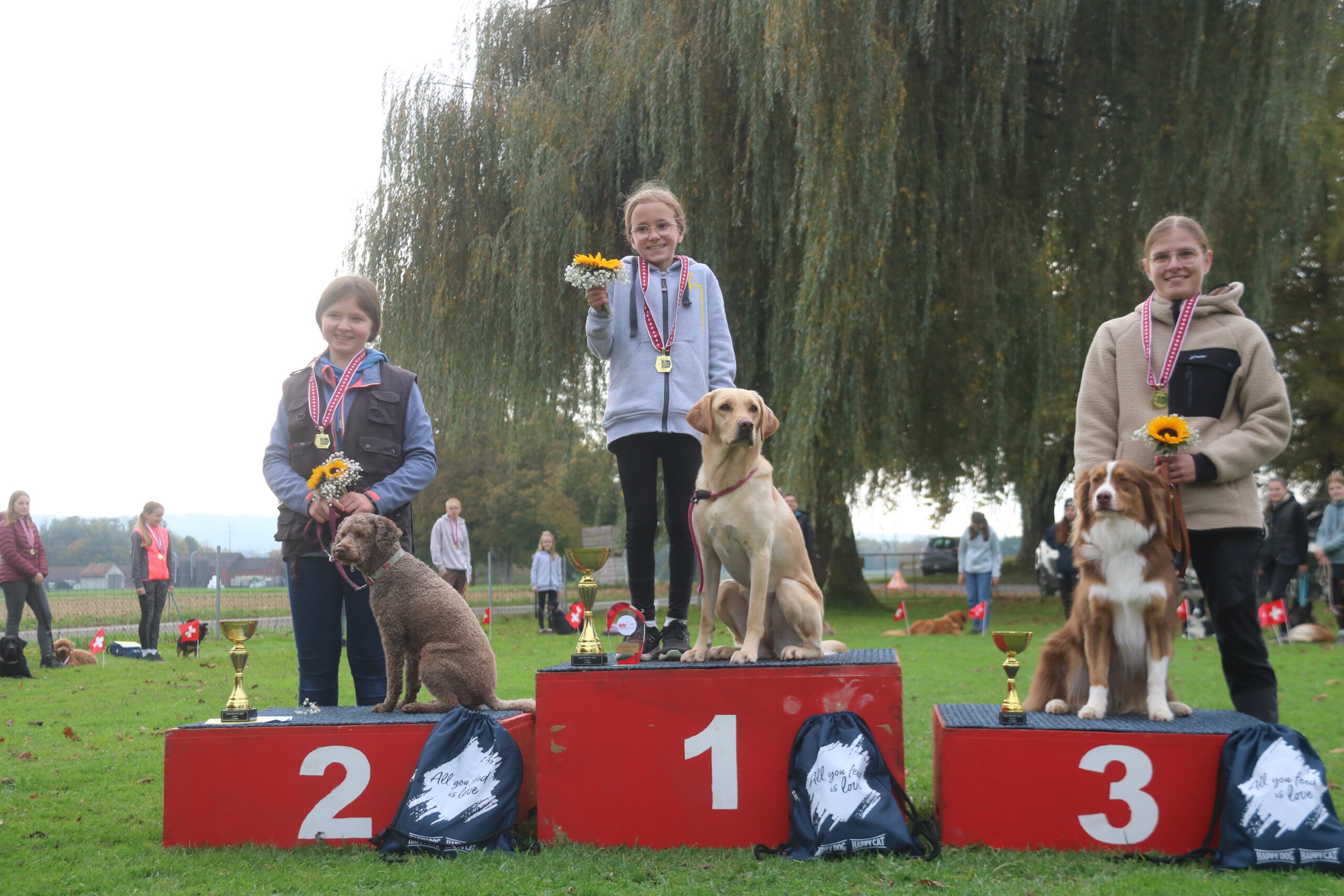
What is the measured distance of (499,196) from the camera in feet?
42.5

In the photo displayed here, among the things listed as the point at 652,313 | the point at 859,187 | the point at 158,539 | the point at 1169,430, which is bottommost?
the point at 158,539

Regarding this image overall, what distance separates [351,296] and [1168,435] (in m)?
3.20

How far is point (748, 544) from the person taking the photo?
370 centimetres

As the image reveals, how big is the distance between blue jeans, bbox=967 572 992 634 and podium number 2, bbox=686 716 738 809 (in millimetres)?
10657

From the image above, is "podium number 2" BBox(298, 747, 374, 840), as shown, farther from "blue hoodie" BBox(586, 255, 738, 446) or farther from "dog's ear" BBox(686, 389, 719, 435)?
"dog's ear" BBox(686, 389, 719, 435)

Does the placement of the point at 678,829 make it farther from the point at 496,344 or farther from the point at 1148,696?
the point at 496,344

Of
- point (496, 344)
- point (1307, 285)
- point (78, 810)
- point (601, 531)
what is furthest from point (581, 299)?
point (1307, 285)

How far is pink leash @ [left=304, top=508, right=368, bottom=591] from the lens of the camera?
3.77 m

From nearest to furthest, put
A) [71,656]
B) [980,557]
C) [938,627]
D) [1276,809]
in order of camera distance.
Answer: [1276,809] < [71,656] < [980,557] < [938,627]

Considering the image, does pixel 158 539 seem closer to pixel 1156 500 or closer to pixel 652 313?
pixel 652 313

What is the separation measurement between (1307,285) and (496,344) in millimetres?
15018

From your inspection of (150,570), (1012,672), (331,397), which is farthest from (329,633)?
(150,570)

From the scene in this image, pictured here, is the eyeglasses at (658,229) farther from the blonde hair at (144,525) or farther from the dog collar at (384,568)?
the blonde hair at (144,525)

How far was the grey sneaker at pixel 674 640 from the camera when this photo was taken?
403cm
